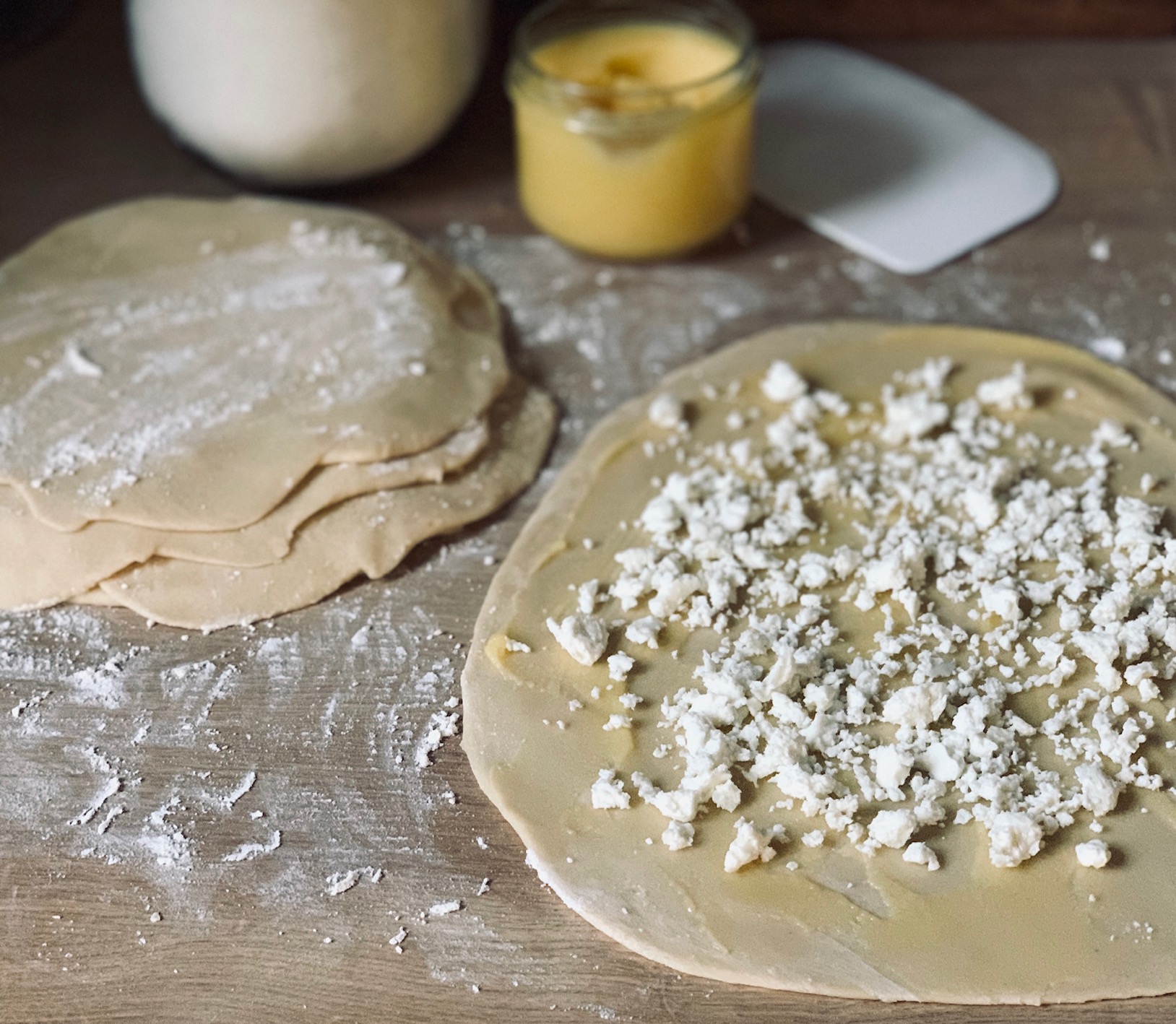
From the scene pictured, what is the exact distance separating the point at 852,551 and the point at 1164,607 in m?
0.23

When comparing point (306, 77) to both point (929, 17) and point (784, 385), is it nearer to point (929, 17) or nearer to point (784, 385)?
point (784, 385)

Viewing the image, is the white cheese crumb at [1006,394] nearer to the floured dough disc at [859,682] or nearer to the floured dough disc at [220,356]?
the floured dough disc at [859,682]

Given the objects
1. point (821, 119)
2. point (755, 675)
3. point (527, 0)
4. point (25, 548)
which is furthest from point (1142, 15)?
point (25, 548)

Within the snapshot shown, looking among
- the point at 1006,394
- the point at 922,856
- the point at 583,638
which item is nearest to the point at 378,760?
the point at 583,638

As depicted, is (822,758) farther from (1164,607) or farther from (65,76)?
(65,76)

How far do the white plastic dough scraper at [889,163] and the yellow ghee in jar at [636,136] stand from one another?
110 millimetres

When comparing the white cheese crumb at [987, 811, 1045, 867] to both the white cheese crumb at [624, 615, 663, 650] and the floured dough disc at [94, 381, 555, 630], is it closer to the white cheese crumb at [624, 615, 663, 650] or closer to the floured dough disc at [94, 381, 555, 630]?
the white cheese crumb at [624, 615, 663, 650]

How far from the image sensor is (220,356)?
112cm

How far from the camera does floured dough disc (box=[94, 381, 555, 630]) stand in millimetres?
962

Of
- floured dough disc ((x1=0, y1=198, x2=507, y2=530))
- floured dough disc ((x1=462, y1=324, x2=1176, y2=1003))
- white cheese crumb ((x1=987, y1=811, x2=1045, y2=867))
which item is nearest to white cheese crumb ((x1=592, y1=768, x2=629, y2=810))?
floured dough disc ((x1=462, y1=324, x2=1176, y2=1003))

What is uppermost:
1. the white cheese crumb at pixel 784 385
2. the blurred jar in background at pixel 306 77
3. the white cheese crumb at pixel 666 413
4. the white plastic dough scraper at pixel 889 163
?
the blurred jar in background at pixel 306 77

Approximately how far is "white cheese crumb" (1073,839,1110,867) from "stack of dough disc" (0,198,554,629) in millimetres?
515

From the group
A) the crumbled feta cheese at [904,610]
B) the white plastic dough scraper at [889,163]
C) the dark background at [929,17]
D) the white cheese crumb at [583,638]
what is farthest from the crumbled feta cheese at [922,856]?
the dark background at [929,17]

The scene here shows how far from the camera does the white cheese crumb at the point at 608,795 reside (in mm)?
820
